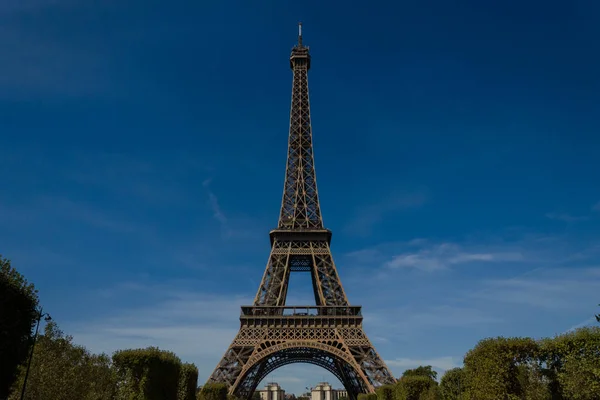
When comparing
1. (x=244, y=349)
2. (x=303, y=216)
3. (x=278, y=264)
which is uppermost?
(x=303, y=216)

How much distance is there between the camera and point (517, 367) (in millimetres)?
29250

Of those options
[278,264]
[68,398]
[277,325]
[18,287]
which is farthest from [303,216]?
[18,287]

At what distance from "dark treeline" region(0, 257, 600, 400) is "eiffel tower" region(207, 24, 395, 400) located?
15303mm

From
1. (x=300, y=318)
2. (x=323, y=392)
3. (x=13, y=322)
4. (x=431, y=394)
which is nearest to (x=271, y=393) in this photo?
(x=323, y=392)

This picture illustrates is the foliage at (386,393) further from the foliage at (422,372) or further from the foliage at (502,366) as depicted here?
the foliage at (422,372)

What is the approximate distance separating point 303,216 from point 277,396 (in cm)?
10918

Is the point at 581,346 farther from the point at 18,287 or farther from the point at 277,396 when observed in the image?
the point at 277,396

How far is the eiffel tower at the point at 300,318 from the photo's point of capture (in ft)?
157

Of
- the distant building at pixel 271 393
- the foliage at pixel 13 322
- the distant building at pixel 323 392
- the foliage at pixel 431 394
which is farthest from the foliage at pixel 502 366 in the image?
the distant building at pixel 271 393

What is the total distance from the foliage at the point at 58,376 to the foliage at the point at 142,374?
1.00 metres

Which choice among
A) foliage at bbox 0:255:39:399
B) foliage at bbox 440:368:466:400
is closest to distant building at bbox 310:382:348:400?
foliage at bbox 440:368:466:400

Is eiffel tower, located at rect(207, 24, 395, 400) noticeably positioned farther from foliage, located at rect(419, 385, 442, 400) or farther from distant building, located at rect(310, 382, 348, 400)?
distant building, located at rect(310, 382, 348, 400)

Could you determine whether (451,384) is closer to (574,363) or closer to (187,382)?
(574,363)

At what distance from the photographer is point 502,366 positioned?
2905 centimetres
